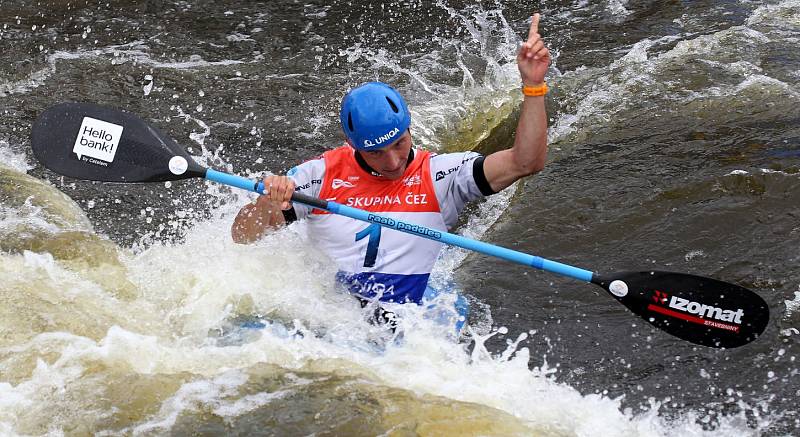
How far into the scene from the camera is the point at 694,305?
401 cm

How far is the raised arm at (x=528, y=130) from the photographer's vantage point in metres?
3.64

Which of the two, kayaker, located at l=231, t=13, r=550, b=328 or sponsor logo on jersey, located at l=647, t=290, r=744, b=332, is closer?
sponsor logo on jersey, located at l=647, t=290, r=744, b=332

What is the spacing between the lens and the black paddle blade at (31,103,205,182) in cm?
455

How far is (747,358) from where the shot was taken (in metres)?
4.26

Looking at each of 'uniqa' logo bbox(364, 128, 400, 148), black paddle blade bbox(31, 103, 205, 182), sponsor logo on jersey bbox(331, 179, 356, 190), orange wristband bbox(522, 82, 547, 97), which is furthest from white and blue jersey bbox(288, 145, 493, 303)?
black paddle blade bbox(31, 103, 205, 182)

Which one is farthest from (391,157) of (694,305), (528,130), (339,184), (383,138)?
(694,305)

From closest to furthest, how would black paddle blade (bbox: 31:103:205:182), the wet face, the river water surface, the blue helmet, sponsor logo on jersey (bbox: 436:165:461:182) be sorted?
1. the river water surface
2. the blue helmet
3. the wet face
4. sponsor logo on jersey (bbox: 436:165:461:182)
5. black paddle blade (bbox: 31:103:205:182)

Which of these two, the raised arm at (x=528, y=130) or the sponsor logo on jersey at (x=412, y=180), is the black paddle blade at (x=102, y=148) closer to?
the sponsor logo on jersey at (x=412, y=180)

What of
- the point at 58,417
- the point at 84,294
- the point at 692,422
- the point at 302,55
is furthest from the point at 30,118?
the point at 692,422

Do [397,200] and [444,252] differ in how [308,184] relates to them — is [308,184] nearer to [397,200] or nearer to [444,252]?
[397,200]

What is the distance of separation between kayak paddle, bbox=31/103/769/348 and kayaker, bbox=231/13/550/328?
6.9 inches

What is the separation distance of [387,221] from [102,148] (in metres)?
1.55

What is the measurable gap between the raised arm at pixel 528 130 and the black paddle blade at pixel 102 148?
1.57m

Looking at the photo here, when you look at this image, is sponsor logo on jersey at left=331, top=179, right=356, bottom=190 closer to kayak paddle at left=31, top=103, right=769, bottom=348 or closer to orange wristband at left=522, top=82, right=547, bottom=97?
kayak paddle at left=31, top=103, right=769, bottom=348
